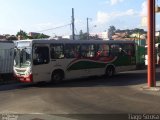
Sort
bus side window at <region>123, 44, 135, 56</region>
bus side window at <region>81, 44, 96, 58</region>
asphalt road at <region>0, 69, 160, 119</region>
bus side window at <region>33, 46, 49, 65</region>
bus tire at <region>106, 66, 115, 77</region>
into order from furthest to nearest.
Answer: bus side window at <region>123, 44, 135, 56</region>
bus tire at <region>106, 66, 115, 77</region>
bus side window at <region>81, 44, 96, 58</region>
bus side window at <region>33, 46, 49, 65</region>
asphalt road at <region>0, 69, 160, 119</region>

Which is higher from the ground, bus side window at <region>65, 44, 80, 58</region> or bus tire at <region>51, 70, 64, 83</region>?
bus side window at <region>65, 44, 80, 58</region>

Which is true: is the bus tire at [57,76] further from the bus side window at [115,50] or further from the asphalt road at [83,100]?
the bus side window at [115,50]

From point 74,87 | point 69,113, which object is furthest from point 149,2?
point 69,113

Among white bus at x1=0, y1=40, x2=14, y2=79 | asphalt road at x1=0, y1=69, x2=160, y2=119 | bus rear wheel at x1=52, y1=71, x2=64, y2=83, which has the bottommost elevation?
asphalt road at x1=0, y1=69, x2=160, y2=119

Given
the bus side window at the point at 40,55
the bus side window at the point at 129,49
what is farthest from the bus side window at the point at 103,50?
the bus side window at the point at 40,55

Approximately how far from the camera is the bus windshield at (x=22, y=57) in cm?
2103

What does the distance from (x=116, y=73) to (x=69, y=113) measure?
49.7ft

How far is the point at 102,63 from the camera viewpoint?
2503 centimetres

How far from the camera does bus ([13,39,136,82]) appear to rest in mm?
21125

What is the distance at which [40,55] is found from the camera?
21.3 meters

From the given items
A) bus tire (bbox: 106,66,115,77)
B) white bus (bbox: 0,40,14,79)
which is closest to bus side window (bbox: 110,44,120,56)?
bus tire (bbox: 106,66,115,77)

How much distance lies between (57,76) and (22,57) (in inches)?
91.1

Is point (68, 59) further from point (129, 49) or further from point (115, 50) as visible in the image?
point (129, 49)

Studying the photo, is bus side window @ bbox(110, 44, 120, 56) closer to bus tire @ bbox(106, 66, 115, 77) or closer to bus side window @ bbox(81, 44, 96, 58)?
bus tire @ bbox(106, 66, 115, 77)
